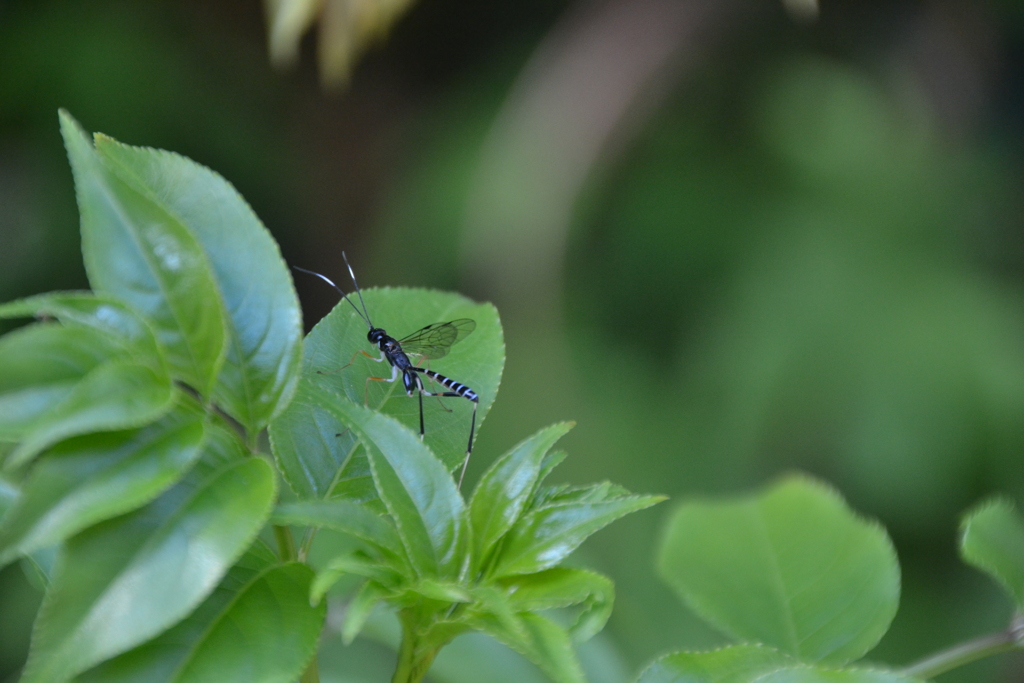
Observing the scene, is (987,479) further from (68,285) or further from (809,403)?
(68,285)

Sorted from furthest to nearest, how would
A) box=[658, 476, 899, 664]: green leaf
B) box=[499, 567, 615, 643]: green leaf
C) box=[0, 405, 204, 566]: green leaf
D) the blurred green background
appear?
the blurred green background
box=[658, 476, 899, 664]: green leaf
box=[499, 567, 615, 643]: green leaf
box=[0, 405, 204, 566]: green leaf

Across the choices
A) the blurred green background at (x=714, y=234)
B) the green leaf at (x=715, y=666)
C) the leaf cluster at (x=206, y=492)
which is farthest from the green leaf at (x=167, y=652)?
the blurred green background at (x=714, y=234)

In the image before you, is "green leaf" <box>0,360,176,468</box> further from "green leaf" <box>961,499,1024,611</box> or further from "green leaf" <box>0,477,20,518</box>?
"green leaf" <box>961,499,1024,611</box>

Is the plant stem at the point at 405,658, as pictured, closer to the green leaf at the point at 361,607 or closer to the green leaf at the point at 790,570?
the green leaf at the point at 361,607

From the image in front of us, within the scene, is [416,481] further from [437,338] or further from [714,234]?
[714,234]

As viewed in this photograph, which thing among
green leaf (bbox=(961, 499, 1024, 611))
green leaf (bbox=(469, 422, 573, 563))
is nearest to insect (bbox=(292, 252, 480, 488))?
green leaf (bbox=(469, 422, 573, 563))
